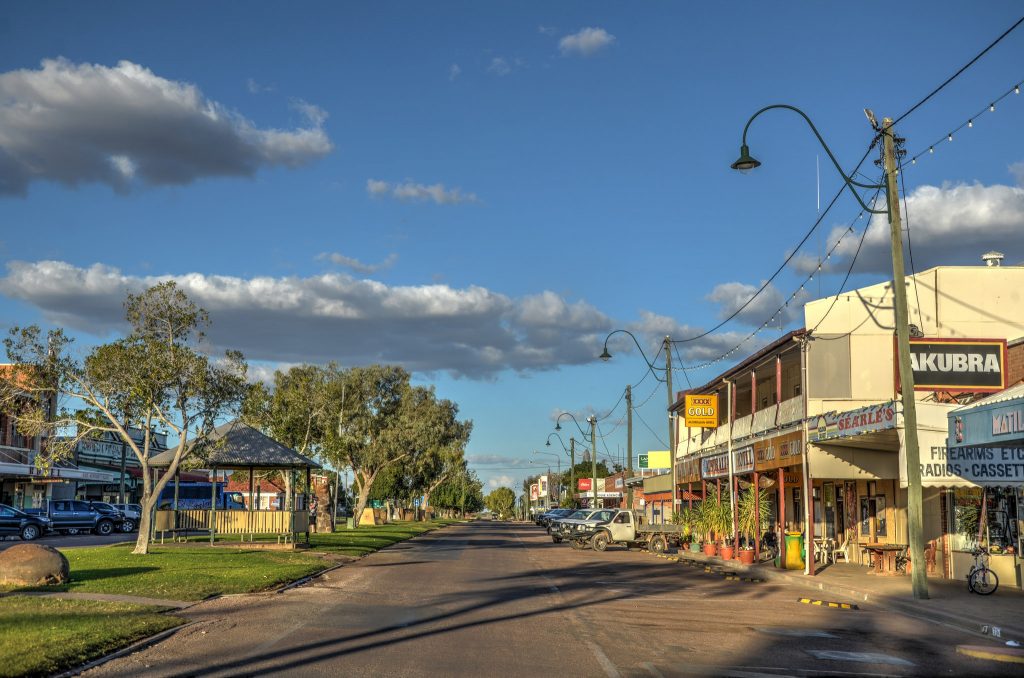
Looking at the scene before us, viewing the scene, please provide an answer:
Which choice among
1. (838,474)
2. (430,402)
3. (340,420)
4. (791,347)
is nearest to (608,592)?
(838,474)

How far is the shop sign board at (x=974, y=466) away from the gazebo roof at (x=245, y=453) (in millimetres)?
19078

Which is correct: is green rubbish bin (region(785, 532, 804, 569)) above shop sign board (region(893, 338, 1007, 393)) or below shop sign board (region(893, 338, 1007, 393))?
below

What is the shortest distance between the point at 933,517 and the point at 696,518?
1203 cm

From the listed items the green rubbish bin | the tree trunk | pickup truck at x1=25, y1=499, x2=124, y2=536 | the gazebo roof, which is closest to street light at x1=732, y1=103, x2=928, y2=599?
the green rubbish bin

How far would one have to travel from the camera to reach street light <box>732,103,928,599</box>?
19.8 meters

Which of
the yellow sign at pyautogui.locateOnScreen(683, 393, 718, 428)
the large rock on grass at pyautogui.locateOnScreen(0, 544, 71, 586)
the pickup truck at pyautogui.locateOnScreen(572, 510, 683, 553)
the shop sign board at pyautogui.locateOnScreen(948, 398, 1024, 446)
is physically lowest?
the pickup truck at pyautogui.locateOnScreen(572, 510, 683, 553)

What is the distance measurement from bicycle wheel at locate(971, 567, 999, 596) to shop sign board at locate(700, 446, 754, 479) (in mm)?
11967

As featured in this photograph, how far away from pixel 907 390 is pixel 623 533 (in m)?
24.8

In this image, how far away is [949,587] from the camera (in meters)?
22.2

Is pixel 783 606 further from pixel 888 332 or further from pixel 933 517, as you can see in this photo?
pixel 888 332

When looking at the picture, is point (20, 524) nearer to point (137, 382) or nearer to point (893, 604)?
point (137, 382)

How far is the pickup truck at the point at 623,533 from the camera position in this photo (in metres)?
41.9

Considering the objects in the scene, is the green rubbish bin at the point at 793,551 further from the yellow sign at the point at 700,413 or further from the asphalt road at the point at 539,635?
the yellow sign at the point at 700,413

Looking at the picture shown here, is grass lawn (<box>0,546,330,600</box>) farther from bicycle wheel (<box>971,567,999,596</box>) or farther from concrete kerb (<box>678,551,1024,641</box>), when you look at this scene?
bicycle wheel (<box>971,567,999,596</box>)
